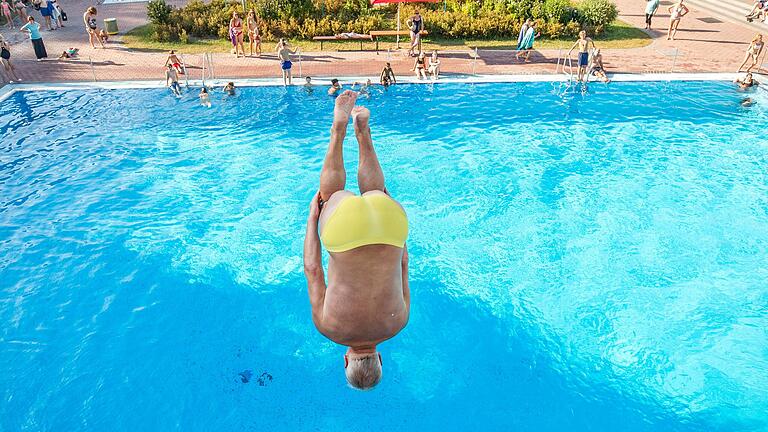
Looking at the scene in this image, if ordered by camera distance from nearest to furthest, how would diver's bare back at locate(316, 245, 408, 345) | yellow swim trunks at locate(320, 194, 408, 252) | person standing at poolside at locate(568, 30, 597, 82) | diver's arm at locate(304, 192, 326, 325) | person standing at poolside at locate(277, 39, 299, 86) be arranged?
1. yellow swim trunks at locate(320, 194, 408, 252)
2. diver's bare back at locate(316, 245, 408, 345)
3. diver's arm at locate(304, 192, 326, 325)
4. person standing at poolside at locate(277, 39, 299, 86)
5. person standing at poolside at locate(568, 30, 597, 82)

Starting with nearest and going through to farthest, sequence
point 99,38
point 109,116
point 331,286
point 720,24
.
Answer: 1. point 331,286
2. point 109,116
3. point 99,38
4. point 720,24

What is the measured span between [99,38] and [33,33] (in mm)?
2835

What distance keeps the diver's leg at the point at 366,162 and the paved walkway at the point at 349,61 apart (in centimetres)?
1501

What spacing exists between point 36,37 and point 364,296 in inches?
833

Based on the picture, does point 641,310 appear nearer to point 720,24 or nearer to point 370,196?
point 370,196

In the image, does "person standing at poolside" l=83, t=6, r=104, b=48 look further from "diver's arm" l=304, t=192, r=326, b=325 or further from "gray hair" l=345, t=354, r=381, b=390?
"gray hair" l=345, t=354, r=381, b=390

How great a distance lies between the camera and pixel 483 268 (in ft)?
36.2

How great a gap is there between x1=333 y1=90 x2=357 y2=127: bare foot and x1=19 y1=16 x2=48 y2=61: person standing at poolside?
1942 cm

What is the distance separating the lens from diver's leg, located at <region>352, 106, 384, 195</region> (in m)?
4.95

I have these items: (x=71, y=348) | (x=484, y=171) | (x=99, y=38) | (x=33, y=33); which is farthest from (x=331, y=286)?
(x=99, y=38)

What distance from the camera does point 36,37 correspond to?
20.0 meters

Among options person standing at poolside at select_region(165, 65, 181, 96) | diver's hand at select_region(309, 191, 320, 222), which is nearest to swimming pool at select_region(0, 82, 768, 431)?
person standing at poolside at select_region(165, 65, 181, 96)

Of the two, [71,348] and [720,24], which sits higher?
[720,24]

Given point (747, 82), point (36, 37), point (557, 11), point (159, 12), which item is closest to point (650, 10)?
point (557, 11)
